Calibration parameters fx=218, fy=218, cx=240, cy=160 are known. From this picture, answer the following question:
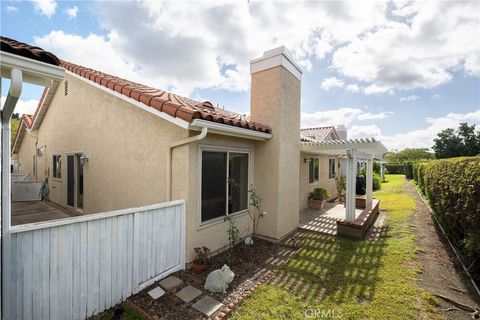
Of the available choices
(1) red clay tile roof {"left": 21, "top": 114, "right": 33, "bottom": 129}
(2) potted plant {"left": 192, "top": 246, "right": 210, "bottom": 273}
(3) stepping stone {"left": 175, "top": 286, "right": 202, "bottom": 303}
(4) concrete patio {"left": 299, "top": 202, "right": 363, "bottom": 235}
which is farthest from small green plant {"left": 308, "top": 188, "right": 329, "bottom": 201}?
(1) red clay tile roof {"left": 21, "top": 114, "right": 33, "bottom": 129}

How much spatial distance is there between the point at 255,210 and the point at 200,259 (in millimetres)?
3411

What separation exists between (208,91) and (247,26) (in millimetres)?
7163

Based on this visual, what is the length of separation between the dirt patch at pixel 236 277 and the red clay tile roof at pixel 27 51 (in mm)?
4782

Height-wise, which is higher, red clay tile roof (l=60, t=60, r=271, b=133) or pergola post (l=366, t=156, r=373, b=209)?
red clay tile roof (l=60, t=60, r=271, b=133)

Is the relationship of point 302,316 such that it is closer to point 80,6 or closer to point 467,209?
point 467,209

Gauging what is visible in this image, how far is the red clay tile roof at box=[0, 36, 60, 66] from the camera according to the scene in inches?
117

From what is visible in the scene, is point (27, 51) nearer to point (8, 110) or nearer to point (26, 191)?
point (8, 110)

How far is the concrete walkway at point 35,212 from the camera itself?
942 cm

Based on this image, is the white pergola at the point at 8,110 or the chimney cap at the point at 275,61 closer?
the white pergola at the point at 8,110

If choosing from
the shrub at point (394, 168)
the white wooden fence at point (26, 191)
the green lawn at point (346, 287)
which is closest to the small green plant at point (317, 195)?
the green lawn at point (346, 287)

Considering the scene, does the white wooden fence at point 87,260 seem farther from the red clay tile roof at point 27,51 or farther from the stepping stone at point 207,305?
the red clay tile roof at point 27,51

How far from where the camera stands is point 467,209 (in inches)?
238

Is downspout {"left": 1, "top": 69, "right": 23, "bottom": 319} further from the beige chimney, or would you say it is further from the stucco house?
the beige chimney

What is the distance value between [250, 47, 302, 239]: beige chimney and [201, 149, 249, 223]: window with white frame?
75cm
